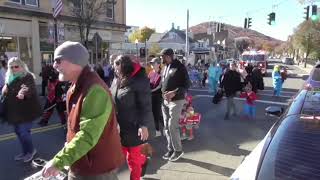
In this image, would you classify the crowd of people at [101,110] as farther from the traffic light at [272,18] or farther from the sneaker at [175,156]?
the traffic light at [272,18]

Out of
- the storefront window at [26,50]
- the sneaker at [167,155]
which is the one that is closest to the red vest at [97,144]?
the sneaker at [167,155]

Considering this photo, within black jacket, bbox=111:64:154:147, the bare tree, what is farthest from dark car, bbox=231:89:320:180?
the bare tree

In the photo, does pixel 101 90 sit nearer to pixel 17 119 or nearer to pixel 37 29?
pixel 17 119

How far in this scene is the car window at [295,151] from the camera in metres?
2.48

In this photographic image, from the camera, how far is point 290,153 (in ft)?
8.66

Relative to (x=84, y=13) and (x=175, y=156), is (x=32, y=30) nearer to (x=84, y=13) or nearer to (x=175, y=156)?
(x=84, y=13)

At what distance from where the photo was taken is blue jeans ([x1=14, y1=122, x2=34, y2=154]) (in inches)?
268

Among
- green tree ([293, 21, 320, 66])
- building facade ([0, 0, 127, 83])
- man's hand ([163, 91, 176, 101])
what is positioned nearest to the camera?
man's hand ([163, 91, 176, 101])

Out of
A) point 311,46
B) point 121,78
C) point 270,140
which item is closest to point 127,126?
point 121,78

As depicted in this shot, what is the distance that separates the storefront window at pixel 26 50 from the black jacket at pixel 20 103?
16.7 m

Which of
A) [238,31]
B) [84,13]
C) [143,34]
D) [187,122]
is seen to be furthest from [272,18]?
[238,31]

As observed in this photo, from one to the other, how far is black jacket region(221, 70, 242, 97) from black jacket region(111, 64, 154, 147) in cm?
707

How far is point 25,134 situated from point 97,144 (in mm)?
4221

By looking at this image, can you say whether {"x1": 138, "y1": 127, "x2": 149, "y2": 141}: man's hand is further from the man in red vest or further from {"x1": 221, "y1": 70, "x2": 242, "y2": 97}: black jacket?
{"x1": 221, "y1": 70, "x2": 242, "y2": 97}: black jacket
